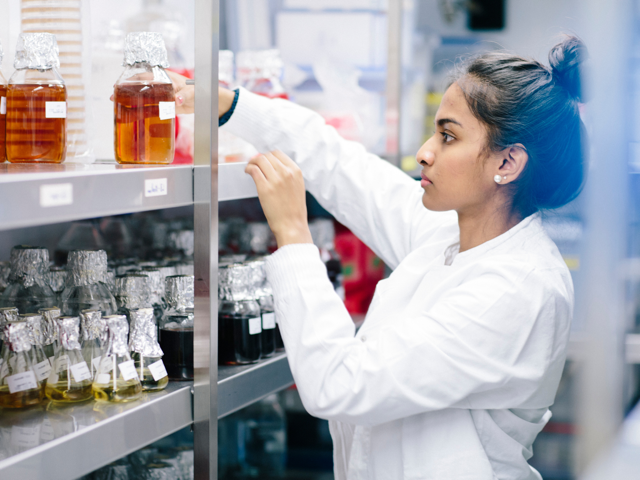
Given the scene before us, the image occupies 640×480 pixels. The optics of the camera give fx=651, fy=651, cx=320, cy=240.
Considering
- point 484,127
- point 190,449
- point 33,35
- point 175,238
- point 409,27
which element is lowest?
point 190,449

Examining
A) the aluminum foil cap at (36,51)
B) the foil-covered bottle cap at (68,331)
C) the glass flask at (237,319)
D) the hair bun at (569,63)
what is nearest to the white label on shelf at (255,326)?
the glass flask at (237,319)

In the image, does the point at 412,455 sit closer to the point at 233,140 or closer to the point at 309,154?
the point at 309,154

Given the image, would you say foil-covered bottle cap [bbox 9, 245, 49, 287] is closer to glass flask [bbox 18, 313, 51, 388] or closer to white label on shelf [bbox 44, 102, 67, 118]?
glass flask [bbox 18, 313, 51, 388]

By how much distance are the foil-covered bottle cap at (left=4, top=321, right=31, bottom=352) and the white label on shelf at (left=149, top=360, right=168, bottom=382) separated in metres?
0.20

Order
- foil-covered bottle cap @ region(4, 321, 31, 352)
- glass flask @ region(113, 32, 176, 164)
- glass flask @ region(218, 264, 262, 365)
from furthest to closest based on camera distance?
glass flask @ region(218, 264, 262, 365), glass flask @ region(113, 32, 176, 164), foil-covered bottle cap @ region(4, 321, 31, 352)

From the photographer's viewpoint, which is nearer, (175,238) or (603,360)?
(603,360)

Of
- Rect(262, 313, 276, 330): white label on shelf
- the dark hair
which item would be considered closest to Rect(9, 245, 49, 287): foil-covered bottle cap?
Rect(262, 313, 276, 330): white label on shelf

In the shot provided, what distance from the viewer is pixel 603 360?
3.54 feet

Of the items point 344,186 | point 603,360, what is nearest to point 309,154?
point 344,186

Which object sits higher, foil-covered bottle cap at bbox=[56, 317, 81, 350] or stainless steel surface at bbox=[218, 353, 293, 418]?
foil-covered bottle cap at bbox=[56, 317, 81, 350]

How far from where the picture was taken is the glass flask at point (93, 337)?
100cm

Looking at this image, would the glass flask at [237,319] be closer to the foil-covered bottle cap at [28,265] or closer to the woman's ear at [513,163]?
the foil-covered bottle cap at [28,265]

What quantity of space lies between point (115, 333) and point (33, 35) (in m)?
0.45

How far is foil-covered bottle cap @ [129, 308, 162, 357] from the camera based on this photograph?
1038 millimetres
